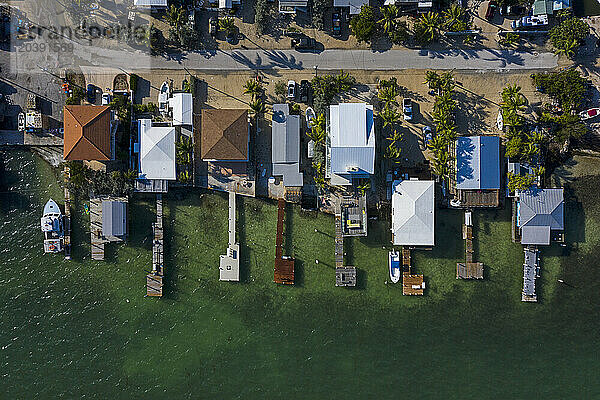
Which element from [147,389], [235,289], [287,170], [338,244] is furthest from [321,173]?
[147,389]

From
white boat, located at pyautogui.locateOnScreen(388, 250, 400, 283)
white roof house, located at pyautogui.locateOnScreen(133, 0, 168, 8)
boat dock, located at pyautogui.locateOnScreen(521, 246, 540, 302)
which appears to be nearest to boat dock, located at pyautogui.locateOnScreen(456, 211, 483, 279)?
boat dock, located at pyautogui.locateOnScreen(521, 246, 540, 302)

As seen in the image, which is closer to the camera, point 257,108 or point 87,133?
point 87,133

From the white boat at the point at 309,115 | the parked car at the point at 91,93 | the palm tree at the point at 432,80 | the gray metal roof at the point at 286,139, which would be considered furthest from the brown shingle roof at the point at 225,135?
the palm tree at the point at 432,80

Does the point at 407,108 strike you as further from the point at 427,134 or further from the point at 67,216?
the point at 67,216

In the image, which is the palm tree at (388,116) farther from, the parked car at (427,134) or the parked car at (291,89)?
the parked car at (291,89)

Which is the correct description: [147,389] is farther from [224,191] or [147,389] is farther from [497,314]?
[497,314]

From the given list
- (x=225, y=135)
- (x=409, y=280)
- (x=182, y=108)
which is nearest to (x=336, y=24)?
(x=225, y=135)
